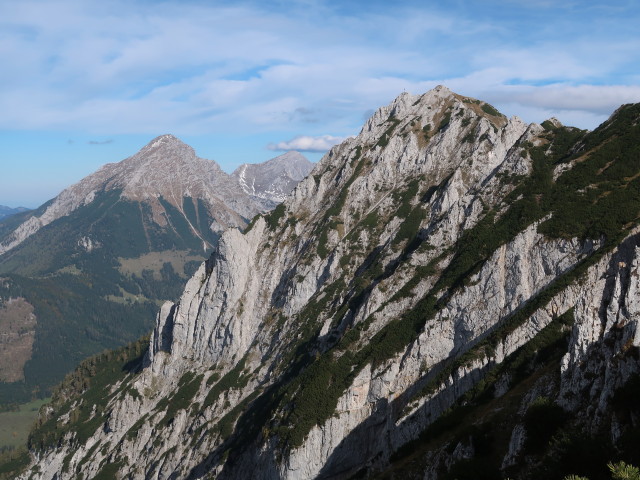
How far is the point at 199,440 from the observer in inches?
6216

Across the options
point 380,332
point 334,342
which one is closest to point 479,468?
point 380,332

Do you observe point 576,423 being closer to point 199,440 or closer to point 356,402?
point 356,402

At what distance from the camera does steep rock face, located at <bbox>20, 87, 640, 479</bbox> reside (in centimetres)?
8312

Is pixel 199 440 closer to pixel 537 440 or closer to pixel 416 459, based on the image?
pixel 416 459

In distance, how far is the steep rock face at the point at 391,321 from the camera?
83125mm

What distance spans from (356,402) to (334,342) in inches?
1285

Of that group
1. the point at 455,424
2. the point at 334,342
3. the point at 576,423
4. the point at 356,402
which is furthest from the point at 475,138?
the point at 576,423

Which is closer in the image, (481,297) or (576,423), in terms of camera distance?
(576,423)

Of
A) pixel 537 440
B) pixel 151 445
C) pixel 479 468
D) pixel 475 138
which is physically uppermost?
pixel 475 138

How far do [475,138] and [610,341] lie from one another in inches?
5776

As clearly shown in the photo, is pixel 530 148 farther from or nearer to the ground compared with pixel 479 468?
farther from the ground

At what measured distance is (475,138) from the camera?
18175 centimetres

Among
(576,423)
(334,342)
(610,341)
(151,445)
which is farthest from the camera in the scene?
(151,445)

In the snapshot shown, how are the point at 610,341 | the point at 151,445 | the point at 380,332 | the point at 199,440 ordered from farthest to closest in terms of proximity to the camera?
the point at 151,445
the point at 199,440
the point at 380,332
the point at 610,341
